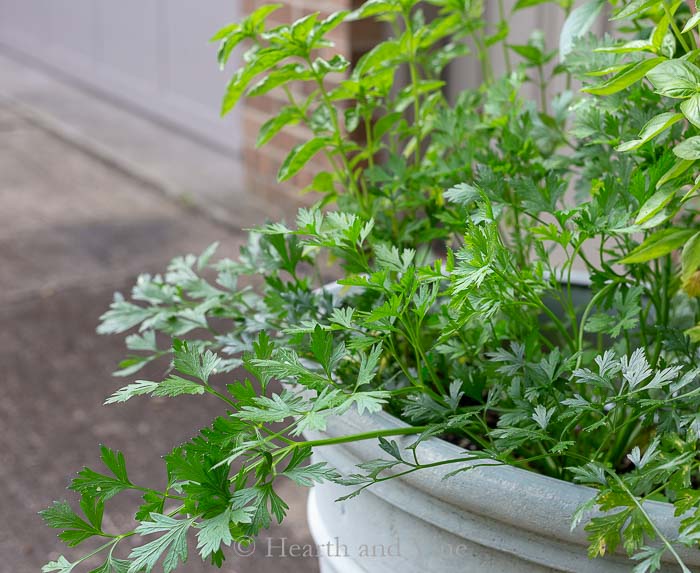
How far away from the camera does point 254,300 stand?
3.34 feet

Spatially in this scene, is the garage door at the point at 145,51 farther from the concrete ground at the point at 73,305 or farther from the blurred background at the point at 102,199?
the concrete ground at the point at 73,305

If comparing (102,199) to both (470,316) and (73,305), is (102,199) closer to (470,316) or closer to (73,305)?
(73,305)

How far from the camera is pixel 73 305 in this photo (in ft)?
9.81

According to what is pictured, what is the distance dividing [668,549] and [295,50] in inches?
22.8

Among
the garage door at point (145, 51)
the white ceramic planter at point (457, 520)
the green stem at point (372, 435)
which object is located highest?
the green stem at point (372, 435)

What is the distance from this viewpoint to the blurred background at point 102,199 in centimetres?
224

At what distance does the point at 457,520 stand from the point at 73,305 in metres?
2.44

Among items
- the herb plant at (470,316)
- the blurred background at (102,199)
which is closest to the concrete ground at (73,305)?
the blurred background at (102,199)

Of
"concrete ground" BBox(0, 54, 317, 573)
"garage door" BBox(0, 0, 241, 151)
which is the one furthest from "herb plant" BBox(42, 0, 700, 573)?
"garage door" BBox(0, 0, 241, 151)

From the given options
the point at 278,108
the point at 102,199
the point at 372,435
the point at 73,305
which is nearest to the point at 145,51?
the point at 102,199

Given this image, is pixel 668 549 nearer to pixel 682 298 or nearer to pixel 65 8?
pixel 682 298

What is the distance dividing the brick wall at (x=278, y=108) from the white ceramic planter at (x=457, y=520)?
1993 mm

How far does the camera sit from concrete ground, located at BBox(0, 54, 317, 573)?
207cm

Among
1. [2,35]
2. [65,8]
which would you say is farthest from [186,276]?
[2,35]
